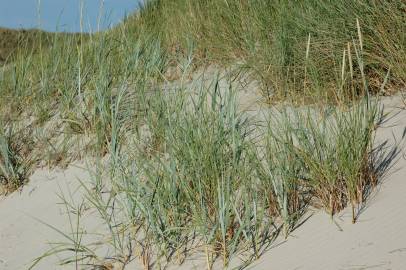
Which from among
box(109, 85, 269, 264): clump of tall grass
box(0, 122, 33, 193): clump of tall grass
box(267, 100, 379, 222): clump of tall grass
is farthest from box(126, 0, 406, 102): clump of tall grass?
box(0, 122, 33, 193): clump of tall grass

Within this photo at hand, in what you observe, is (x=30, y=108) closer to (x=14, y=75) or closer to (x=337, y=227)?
(x=14, y=75)

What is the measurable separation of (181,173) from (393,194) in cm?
82

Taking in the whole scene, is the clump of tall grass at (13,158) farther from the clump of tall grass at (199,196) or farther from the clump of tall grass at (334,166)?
the clump of tall grass at (334,166)

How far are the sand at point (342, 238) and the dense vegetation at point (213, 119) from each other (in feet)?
0.22

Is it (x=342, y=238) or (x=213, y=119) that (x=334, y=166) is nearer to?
(x=342, y=238)

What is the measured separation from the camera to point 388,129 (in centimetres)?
291

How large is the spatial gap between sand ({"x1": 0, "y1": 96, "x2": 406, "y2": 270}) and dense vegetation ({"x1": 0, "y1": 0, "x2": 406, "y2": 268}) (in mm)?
68

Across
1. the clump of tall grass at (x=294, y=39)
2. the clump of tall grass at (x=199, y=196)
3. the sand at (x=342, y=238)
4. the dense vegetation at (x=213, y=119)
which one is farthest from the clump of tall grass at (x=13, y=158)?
the clump of tall grass at (x=199, y=196)

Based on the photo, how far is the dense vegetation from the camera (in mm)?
2387

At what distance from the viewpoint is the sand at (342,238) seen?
2.00m

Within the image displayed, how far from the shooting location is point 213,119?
2.70m

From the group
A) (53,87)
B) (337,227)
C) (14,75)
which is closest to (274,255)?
(337,227)

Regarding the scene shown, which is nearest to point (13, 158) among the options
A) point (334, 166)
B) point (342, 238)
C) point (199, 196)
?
point (199, 196)

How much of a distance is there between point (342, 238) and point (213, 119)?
0.82 meters
